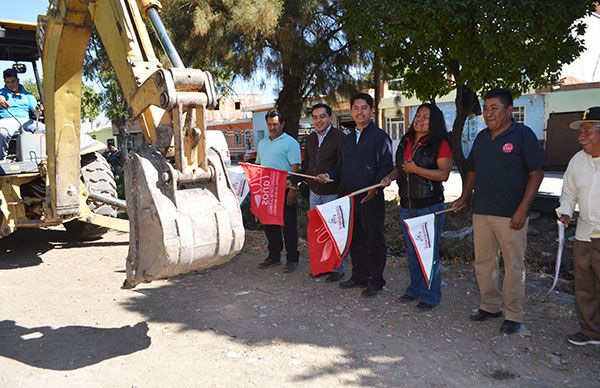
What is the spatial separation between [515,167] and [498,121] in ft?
1.34

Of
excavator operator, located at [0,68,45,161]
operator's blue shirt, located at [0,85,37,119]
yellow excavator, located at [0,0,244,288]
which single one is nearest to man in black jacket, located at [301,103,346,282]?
yellow excavator, located at [0,0,244,288]

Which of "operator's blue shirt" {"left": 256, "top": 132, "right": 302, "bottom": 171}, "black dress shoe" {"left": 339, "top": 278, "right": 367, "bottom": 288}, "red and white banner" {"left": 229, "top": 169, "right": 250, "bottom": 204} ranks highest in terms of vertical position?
"operator's blue shirt" {"left": 256, "top": 132, "right": 302, "bottom": 171}

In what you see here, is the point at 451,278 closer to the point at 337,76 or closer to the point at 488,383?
the point at 488,383

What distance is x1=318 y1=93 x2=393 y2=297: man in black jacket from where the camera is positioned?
5211mm

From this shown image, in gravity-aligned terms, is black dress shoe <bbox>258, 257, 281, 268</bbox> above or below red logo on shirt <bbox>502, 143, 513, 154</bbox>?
below

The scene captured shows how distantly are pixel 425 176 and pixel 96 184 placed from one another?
16.1ft

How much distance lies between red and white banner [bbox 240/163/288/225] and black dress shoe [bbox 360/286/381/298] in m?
1.35

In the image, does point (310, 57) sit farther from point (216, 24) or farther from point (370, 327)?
point (370, 327)

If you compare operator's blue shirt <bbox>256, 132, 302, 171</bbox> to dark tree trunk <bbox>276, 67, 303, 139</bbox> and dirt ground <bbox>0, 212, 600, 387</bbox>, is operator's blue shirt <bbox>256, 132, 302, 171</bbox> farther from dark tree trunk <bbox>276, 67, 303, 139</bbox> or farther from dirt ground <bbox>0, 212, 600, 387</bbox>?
dark tree trunk <bbox>276, 67, 303, 139</bbox>

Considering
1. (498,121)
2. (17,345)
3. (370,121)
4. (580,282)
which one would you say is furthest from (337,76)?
(17,345)

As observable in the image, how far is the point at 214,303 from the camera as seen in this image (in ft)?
16.7

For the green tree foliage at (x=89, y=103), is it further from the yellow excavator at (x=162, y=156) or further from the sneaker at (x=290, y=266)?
the yellow excavator at (x=162, y=156)

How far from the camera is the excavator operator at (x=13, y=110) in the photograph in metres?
6.65

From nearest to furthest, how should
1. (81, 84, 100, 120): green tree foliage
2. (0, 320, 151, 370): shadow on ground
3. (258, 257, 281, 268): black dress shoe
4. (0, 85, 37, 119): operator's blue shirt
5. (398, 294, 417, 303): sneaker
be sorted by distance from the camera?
1. (0, 320, 151, 370): shadow on ground
2. (398, 294, 417, 303): sneaker
3. (258, 257, 281, 268): black dress shoe
4. (0, 85, 37, 119): operator's blue shirt
5. (81, 84, 100, 120): green tree foliage
